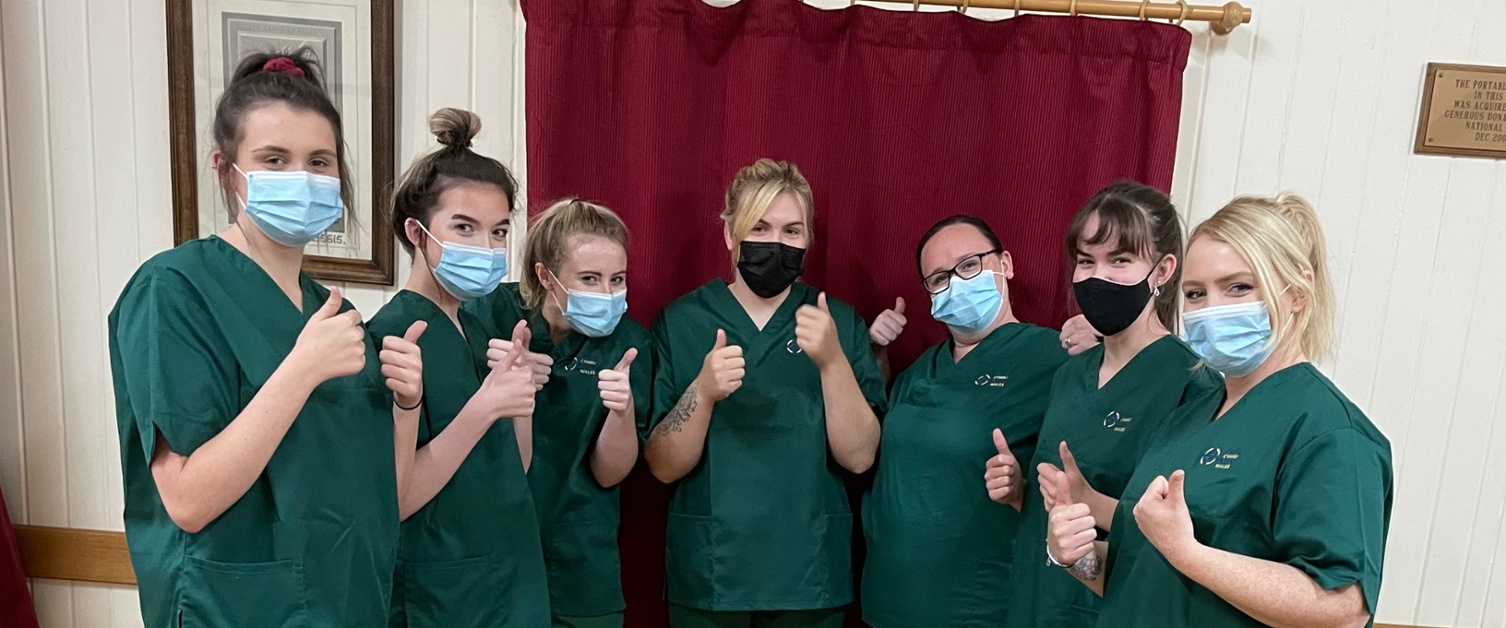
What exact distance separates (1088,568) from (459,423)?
0.99m

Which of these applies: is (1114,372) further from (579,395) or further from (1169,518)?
(579,395)

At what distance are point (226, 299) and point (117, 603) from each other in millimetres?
1545

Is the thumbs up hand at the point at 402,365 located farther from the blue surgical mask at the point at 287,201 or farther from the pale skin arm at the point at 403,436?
the blue surgical mask at the point at 287,201

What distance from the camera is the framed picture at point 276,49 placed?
77.0 inches

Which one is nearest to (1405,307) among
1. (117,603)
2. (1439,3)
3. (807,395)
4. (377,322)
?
(1439,3)

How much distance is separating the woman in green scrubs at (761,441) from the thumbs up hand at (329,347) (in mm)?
685

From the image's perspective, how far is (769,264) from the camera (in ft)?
5.75

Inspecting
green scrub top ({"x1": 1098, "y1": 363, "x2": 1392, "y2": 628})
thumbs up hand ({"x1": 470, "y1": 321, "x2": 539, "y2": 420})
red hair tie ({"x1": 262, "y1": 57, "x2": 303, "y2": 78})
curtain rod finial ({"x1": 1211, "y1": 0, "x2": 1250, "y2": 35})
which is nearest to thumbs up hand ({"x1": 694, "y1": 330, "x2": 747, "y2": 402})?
thumbs up hand ({"x1": 470, "y1": 321, "x2": 539, "y2": 420})

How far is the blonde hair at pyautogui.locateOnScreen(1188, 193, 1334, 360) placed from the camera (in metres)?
1.14

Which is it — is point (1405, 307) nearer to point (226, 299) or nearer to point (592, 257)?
point (592, 257)

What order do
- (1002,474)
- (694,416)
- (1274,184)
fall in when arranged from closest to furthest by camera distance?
(1002,474)
(694,416)
(1274,184)

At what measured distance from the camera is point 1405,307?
2049 mm

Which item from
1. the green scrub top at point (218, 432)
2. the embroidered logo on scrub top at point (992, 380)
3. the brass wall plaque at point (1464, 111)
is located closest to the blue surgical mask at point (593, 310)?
the green scrub top at point (218, 432)

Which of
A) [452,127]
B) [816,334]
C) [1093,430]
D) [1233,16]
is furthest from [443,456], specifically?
[1233,16]
